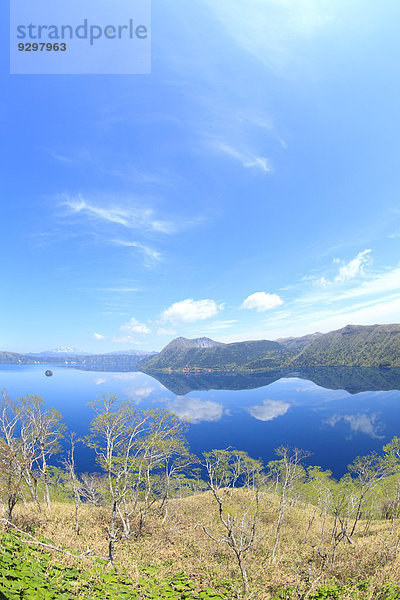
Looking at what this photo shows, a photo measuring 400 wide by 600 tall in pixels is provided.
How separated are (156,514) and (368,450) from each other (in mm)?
123319

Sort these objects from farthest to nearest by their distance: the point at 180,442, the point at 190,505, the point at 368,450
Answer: the point at 368,450 → the point at 190,505 → the point at 180,442

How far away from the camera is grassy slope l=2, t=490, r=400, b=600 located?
16.4m

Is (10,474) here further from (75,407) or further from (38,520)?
(75,407)

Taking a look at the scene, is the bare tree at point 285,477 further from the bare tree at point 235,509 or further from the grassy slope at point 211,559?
the bare tree at point 235,509

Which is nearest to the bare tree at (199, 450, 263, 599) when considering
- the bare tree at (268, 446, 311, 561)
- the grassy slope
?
the grassy slope

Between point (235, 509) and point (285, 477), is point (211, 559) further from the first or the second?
point (235, 509)

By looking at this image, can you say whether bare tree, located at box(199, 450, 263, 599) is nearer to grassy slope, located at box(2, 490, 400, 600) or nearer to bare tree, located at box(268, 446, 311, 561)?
grassy slope, located at box(2, 490, 400, 600)

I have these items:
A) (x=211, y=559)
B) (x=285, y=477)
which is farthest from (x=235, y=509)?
(x=211, y=559)

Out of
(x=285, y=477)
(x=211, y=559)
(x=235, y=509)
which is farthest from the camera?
(x=235, y=509)

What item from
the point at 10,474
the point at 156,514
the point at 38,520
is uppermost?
the point at 10,474

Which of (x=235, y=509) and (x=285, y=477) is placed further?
(x=235, y=509)

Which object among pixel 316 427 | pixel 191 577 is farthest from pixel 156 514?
pixel 316 427

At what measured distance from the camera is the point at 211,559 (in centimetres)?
2403

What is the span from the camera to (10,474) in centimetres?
2181
